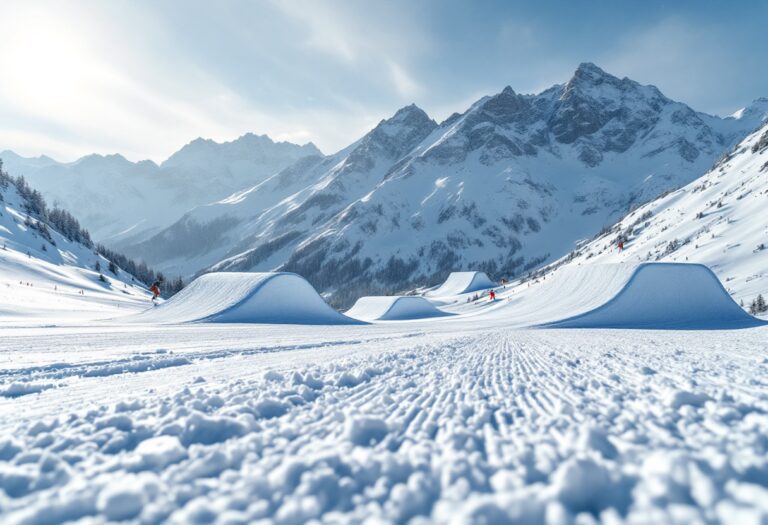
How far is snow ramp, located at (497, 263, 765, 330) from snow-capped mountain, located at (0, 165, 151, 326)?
29239mm

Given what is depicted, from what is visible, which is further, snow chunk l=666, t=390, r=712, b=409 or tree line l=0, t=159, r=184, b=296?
tree line l=0, t=159, r=184, b=296

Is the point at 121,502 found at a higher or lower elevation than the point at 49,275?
lower

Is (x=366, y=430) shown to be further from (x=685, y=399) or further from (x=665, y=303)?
(x=665, y=303)

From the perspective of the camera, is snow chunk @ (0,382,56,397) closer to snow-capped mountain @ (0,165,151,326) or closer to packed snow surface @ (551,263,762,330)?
snow-capped mountain @ (0,165,151,326)

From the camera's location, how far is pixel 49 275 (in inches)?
1746

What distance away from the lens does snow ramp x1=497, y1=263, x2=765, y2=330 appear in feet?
78.5

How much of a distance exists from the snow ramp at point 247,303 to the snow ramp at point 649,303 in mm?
14372

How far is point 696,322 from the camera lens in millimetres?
23547

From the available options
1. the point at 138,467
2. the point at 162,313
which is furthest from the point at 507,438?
the point at 162,313

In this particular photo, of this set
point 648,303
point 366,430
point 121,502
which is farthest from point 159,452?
point 648,303

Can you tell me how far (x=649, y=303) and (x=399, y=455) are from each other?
2833 cm

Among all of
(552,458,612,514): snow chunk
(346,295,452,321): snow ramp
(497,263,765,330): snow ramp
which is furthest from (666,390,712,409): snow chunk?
(346,295,452,321): snow ramp

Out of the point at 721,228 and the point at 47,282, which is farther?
the point at 721,228

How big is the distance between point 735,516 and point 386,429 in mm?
2529
